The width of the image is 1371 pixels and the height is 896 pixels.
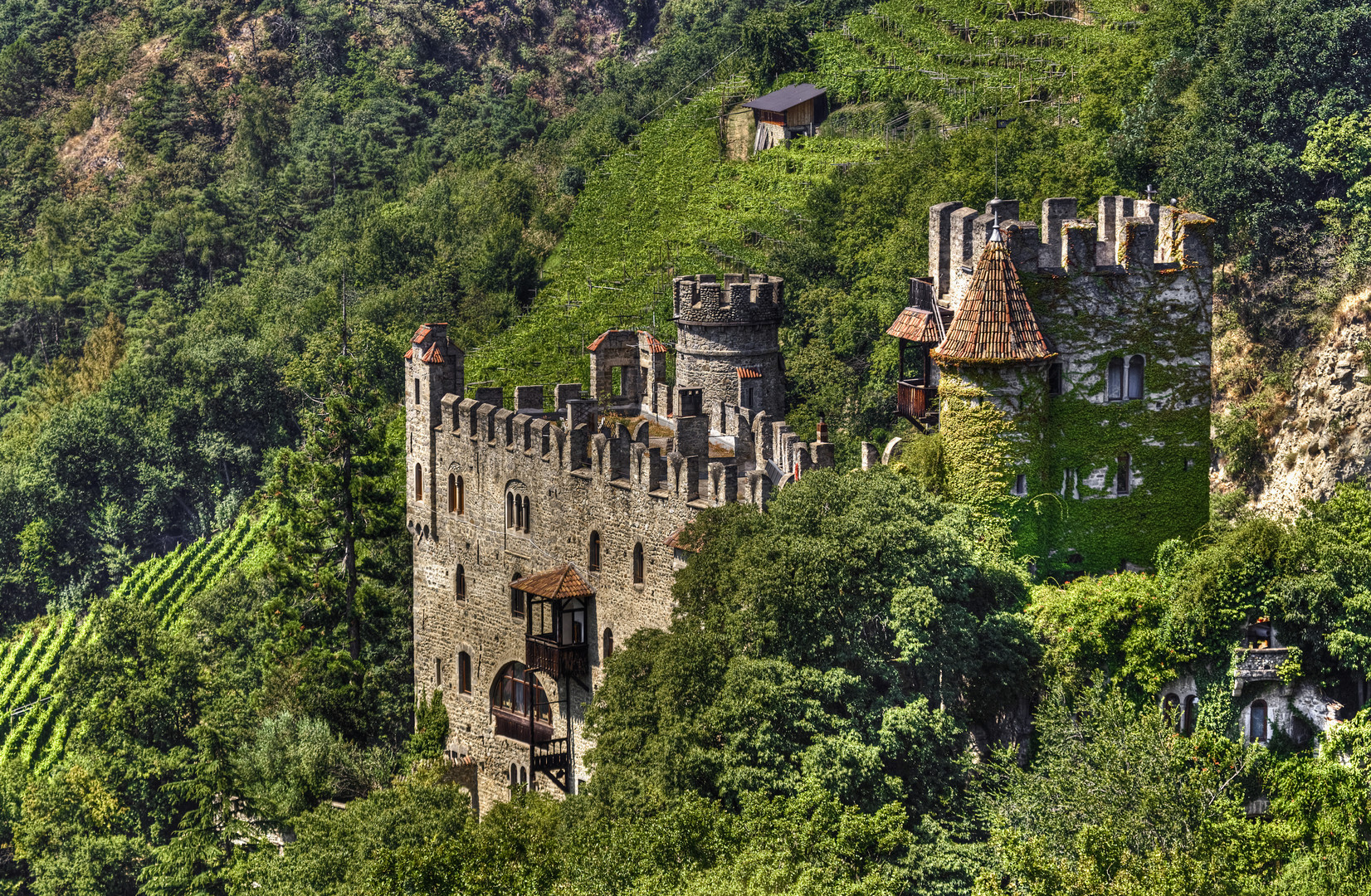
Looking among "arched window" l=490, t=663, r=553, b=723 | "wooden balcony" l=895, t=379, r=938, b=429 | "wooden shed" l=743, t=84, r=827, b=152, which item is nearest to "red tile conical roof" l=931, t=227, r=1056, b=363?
"wooden balcony" l=895, t=379, r=938, b=429

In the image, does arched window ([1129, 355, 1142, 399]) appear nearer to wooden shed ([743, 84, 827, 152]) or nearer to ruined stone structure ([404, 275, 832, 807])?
ruined stone structure ([404, 275, 832, 807])

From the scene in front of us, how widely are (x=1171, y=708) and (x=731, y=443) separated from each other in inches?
694

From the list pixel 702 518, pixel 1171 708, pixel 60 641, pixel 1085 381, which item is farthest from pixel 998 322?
pixel 60 641

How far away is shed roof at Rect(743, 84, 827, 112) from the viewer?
106125mm

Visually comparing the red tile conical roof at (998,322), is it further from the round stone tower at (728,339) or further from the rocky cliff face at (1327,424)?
the rocky cliff face at (1327,424)

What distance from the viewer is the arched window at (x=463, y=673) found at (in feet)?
210

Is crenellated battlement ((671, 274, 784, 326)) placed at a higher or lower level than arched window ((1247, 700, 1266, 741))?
higher

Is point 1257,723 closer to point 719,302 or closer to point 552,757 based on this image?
point 552,757

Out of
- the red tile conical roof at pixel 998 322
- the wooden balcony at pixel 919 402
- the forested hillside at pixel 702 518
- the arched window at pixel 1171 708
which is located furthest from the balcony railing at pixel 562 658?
the arched window at pixel 1171 708

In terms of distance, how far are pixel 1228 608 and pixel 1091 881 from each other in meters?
10.7

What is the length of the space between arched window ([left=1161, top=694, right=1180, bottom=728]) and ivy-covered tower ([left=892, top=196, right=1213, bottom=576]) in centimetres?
434

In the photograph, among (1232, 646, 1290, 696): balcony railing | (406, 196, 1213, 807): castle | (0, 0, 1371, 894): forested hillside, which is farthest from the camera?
(406, 196, 1213, 807): castle

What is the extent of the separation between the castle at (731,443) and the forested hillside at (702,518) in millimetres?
1888

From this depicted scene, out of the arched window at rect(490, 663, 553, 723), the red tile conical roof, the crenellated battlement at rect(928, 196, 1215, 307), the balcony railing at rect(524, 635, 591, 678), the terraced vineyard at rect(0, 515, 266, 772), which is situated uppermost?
the crenellated battlement at rect(928, 196, 1215, 307)
